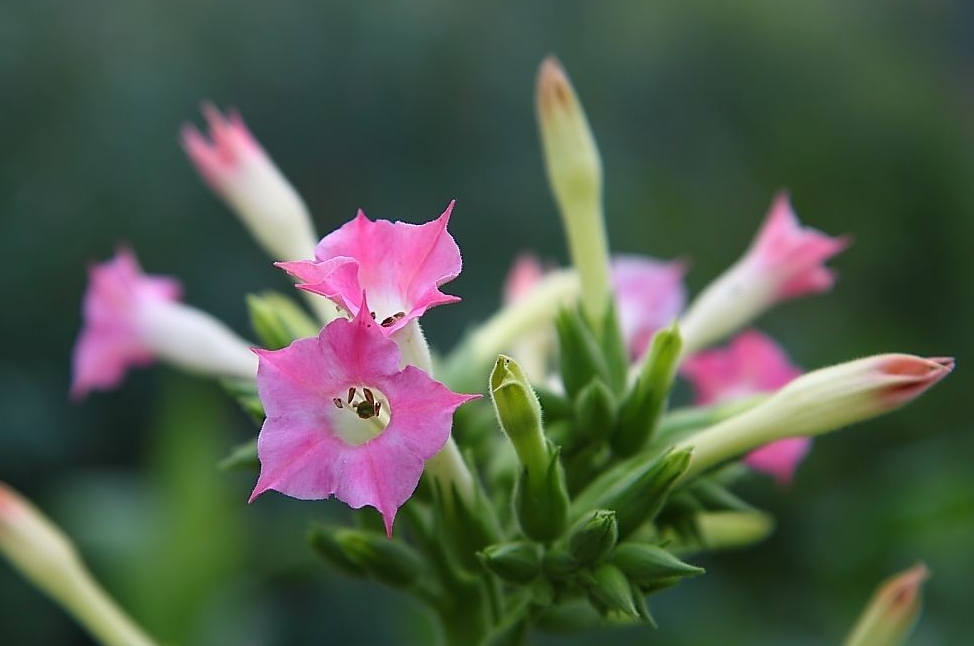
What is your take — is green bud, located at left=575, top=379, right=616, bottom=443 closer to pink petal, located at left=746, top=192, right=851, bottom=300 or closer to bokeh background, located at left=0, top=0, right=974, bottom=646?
pink petal, located at left=746, top=192, right=851, bottom=300

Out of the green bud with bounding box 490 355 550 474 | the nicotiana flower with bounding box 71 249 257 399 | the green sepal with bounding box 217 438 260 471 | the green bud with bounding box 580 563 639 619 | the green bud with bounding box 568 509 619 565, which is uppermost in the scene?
the nicotiana flower with bounding box 71 249 257 399

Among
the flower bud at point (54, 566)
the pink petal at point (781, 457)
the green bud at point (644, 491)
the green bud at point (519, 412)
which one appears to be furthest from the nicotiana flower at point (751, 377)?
the flower bud at point (54, 566)

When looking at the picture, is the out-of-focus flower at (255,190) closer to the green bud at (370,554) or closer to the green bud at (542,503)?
the green bud at (370,554)

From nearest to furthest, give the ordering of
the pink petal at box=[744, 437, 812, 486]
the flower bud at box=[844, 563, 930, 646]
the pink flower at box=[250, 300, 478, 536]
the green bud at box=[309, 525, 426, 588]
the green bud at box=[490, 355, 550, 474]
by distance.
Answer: the pink flower at box=[250, 300, 478, 536] → the green bud at box=[490, 355, 550, 474] → the green bud at box=[309, 525, 426, 588] → the flower bud at box=[844, 563, 930, 646] → the pink petal at box=[744, 437, 812, 486]

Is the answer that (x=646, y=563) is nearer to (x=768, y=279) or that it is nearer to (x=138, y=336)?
(x=768, y=279)

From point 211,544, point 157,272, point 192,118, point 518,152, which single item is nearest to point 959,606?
point 211,544

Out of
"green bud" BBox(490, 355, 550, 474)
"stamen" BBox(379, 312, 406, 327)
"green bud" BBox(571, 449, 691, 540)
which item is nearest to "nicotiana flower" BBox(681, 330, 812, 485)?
"green bud" BBox(571, 449, 691, 540)

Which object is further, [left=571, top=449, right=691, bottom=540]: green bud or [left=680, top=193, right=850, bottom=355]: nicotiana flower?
[left=680, top=193, right=850, bottom=355]: nicotiana flower
